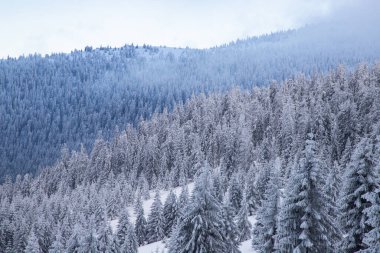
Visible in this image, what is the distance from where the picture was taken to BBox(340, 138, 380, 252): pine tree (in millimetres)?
23500

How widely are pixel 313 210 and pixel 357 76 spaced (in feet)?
342

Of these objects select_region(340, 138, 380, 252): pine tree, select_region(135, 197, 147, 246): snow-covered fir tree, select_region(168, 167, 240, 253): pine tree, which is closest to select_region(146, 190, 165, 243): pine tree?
select_region(135, 197, 147, 246): snow-covered fir tree

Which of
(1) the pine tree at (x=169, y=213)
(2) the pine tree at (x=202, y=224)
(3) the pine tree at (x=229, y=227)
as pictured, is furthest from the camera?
(1) the pine tree at (x=169, y=213)

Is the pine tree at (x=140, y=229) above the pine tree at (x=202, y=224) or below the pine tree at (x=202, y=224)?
below

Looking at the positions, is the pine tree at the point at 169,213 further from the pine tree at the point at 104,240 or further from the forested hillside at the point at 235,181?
the pine tree at the point at 104,240

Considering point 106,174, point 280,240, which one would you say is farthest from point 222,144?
point 280,240

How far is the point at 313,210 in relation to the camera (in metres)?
21.1

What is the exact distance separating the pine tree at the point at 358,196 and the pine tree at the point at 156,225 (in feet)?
140

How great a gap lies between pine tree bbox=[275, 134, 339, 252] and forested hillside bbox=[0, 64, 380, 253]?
59 millimetres

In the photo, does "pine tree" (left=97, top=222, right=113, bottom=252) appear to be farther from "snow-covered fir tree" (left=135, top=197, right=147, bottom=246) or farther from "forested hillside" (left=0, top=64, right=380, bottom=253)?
"snow-covered fir tree" (left=135, top=197, right=147, bottom=246)

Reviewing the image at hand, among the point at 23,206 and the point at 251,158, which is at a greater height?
the point at 251,158

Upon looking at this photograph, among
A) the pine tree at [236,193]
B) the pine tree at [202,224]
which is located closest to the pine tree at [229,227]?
the pine tree at [202,224]

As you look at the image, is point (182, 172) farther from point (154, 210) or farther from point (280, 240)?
point (280, 240)

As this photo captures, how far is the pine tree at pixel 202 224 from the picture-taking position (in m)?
22.5
